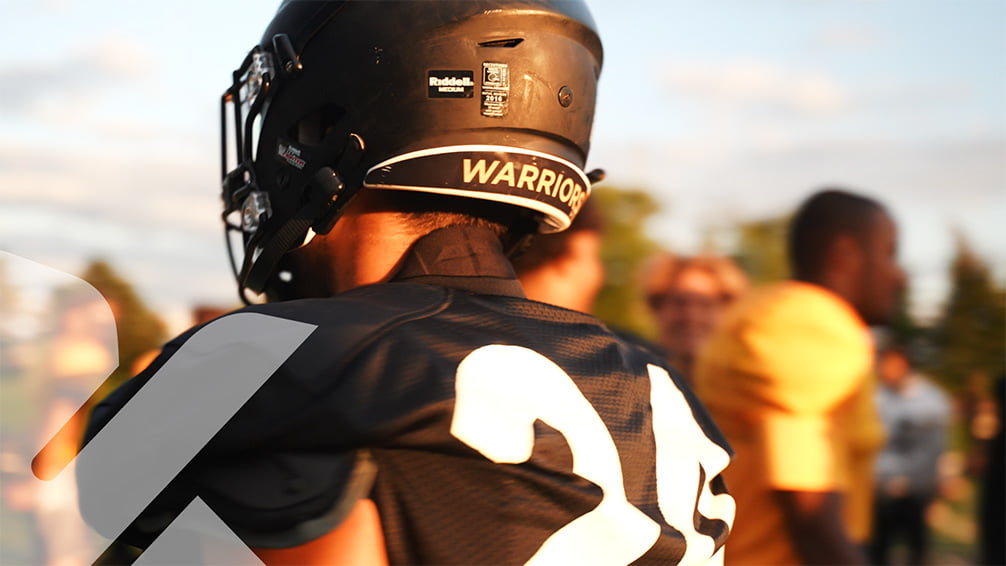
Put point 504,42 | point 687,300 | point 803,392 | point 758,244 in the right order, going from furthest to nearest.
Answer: point 758,244, point 687,300, point 803,392, point 504,42

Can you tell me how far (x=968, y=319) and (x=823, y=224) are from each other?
11.6 meters

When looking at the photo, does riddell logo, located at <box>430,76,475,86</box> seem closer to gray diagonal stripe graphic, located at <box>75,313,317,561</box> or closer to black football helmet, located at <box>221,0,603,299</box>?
black football helmet, located at <box>221,0,603,299</box>

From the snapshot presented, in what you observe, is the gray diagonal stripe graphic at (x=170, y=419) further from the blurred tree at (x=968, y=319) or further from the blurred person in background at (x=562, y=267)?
the blurred tree at (x=968, y=319)

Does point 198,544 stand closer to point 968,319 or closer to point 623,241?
point 968,319

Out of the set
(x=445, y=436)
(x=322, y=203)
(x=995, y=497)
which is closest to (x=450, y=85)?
(x=322, y=203)

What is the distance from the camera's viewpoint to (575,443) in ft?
4.59

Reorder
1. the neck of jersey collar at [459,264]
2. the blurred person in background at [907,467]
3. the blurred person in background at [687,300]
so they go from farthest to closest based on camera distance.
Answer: the blurred person in background at [907,467] → the blurred person in background at [687,300] → the neck of jersey collar at [459,264]

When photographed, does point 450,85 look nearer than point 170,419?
No

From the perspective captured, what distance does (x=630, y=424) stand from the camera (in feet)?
4.98

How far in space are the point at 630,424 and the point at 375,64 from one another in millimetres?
711

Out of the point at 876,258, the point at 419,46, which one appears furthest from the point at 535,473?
the point at 876,258

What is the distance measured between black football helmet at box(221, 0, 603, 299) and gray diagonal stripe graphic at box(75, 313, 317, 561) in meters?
0.38

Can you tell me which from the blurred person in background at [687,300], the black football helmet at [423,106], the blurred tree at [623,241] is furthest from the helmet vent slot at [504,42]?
the blurred tree at [623,241]

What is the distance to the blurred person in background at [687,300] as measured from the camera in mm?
4016
